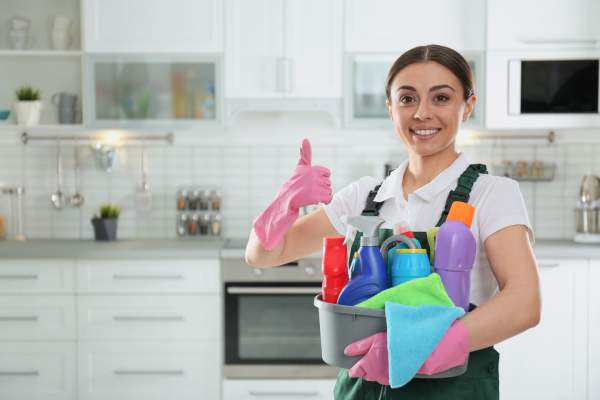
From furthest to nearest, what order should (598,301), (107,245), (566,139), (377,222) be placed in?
(566,139) < (107,245) < (598,301) < (377,222)

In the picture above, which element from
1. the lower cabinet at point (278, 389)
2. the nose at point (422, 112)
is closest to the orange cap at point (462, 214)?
the nose at point (422, 112)

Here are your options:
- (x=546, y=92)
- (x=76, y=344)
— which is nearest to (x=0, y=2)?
(x=76, y=344)

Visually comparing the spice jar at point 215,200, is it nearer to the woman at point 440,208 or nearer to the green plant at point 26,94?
the green plant at point 26,94

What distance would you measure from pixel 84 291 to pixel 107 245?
0.93 ft

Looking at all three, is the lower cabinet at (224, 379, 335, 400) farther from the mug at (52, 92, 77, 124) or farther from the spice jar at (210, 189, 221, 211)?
the mug at (52, 92, 77, 124)

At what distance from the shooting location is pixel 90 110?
3.68 metres

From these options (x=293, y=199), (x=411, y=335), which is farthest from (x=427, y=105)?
(x=411, y=335)

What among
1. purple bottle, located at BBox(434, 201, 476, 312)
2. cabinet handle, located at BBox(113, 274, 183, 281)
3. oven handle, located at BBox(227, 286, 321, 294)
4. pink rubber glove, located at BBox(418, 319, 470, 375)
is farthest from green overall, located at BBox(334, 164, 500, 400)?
cabinet handle, located at BBox(113, 274, 183, 281)

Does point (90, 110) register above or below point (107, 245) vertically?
above

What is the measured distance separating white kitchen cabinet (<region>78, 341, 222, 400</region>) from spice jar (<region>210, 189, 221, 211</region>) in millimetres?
749

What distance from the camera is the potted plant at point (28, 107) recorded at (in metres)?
3.78

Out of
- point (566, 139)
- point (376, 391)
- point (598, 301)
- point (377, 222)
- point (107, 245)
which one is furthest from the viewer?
point (566, 139)

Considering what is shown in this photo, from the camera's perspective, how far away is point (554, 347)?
3.45 m

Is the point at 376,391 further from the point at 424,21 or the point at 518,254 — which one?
the point at 424,21
